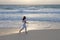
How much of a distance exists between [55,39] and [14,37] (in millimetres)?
2713

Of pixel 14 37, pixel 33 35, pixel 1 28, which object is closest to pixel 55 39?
pixel 33 35

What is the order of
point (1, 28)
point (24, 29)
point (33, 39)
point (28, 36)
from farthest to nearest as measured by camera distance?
point (1, 28) < point (24, 29) < point (28, 36) < point (33, 39)

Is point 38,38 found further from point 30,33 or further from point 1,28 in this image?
point 1,28

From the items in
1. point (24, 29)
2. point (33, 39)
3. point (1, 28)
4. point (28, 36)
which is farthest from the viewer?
point (1, 28)

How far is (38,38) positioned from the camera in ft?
43.6

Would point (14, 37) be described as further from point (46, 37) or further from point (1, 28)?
point (1, 28)

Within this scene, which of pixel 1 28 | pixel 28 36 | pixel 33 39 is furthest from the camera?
pixel 1 28

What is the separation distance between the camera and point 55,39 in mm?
13148

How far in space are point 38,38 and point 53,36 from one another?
123 centimetres

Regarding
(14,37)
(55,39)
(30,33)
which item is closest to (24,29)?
(30,33)

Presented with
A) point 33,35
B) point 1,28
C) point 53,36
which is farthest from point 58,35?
point 1,28

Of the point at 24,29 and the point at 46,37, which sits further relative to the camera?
the point at 24,29

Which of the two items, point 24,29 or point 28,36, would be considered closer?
point 28,36

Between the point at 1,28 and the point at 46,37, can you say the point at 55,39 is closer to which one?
the point at 46,37
